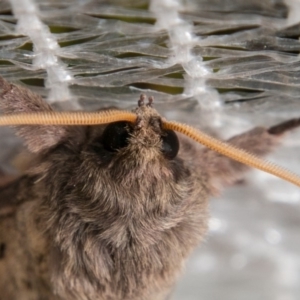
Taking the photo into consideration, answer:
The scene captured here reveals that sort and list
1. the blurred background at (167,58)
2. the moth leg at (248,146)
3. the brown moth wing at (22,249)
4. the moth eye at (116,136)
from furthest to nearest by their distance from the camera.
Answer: the moth leg at (248,146) < the brown moth wing at (22,249) < the moth eye at (116,136) < the blurred background at (167,58)

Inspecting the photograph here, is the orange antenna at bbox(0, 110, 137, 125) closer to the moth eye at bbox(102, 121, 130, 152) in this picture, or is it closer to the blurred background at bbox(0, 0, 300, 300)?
the moth eye at bbox(102, 121, 130, 152)

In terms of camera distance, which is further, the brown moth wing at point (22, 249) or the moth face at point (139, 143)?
the brown moth wing at point (22, 249)

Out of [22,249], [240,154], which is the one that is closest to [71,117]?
[240,154]

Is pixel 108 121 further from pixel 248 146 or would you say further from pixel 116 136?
Answer: pixel 248 146

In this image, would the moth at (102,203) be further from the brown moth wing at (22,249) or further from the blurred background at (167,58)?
the blurred background at (167,58)

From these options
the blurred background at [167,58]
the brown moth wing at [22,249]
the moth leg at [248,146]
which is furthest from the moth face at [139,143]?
the moth leg at [248,146]

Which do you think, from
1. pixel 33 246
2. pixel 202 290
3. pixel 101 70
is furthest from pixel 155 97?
pixel 202 290

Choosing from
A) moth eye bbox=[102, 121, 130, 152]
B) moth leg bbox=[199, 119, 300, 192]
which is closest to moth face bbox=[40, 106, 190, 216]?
moth eye bbox=[102, 121, 130, 152]

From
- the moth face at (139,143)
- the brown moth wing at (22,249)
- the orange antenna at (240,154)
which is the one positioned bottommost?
the brown moth wing at (22,249)
